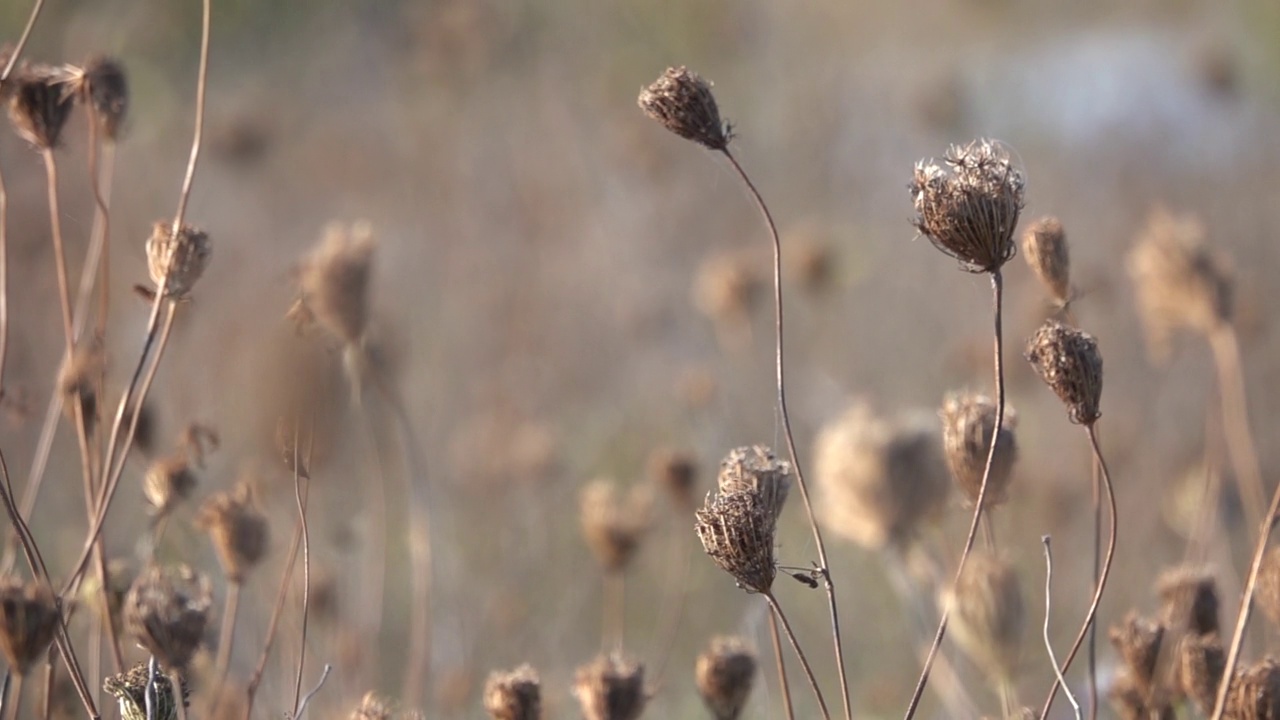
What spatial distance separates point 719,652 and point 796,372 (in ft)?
13.1

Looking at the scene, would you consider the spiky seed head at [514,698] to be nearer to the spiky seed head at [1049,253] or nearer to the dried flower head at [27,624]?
the dried flower head at [27,624]

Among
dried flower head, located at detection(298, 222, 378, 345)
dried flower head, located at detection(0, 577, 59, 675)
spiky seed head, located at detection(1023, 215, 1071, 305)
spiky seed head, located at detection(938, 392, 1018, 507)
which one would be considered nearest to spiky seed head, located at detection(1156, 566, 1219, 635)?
spiky seed head, located at detection(938, 392, 1018, 507)

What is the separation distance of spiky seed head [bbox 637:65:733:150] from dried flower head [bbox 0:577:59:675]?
759 mm

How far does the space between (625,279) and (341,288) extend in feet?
13.0

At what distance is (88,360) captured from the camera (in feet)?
6.47

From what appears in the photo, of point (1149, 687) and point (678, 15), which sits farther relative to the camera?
point (678, 15)

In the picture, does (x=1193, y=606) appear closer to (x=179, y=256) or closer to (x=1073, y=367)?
(x=1073, y=367)

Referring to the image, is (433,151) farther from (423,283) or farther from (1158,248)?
(1158,248)

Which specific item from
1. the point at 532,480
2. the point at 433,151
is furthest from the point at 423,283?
the point at 532,480

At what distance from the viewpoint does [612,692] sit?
144 centimetres

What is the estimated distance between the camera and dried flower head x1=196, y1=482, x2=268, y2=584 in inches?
62.9

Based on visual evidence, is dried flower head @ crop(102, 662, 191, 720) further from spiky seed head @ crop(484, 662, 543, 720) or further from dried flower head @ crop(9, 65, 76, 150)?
dried flower head @ crop(9, 65, 76, 150)

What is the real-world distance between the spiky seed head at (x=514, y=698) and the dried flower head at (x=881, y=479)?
3.12 feet

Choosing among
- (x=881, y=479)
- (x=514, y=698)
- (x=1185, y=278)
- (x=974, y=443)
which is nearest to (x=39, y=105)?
(x=514, y=698)
